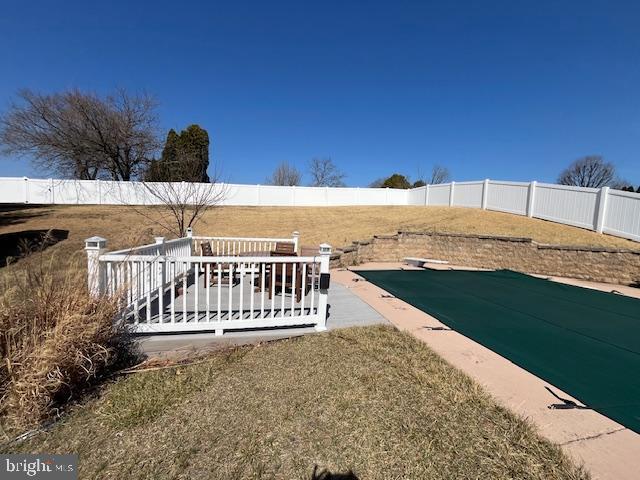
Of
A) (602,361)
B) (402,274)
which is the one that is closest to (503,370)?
(602,361)

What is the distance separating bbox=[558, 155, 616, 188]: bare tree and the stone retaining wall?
131 ft

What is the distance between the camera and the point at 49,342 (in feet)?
8.02

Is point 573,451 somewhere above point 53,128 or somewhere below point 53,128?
below

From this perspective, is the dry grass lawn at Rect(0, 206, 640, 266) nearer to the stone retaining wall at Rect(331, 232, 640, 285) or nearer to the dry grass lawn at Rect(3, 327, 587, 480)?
the stone retaining wall at Rect(331, 232, 640, 285)

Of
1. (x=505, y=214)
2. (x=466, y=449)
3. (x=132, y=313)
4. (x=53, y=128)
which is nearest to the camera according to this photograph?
(x=466, y=449)

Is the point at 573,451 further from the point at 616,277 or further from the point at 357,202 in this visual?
the point at 357,202

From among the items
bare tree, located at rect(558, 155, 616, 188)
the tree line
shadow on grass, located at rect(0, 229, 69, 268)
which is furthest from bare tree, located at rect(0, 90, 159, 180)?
bare tree, located at rect(558, 155, 616, 188)

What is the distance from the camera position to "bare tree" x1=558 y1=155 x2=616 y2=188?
38.6m

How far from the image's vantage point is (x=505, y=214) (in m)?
14.0

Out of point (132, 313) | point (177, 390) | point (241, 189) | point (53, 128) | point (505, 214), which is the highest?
point (53, 128)

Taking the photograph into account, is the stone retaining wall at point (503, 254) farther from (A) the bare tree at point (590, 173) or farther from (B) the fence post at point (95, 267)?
(A) the bare tree at point (590, 173)

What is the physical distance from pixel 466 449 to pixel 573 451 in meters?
0.77

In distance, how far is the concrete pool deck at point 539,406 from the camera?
2105 mm

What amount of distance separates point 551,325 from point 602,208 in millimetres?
8153
